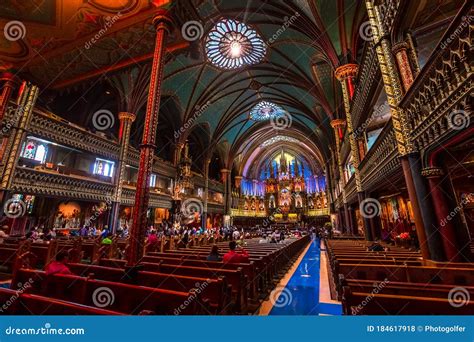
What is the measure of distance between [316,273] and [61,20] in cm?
1145

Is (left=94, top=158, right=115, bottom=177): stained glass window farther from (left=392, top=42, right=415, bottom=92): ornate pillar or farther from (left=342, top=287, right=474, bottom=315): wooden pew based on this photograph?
(left=392, top=42, right=415, bottom=92): ornate pillar

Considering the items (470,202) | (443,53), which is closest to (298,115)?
(470,202)

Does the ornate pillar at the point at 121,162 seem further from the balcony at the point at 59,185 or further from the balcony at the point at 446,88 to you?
the balcony at the point at 446,88

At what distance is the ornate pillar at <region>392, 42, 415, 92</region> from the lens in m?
4.71

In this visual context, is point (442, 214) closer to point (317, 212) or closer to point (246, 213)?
point (317, 212)

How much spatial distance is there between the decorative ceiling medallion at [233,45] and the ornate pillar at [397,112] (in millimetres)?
11730

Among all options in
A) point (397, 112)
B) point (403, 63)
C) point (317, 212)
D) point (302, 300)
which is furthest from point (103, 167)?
point (317, 212)

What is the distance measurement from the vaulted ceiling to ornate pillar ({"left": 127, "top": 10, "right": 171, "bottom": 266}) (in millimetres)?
959

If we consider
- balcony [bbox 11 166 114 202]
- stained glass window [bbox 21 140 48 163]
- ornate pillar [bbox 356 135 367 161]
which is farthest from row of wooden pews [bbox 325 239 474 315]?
stained glass window [bbox 21 140 48 163]

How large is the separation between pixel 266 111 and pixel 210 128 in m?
8.03

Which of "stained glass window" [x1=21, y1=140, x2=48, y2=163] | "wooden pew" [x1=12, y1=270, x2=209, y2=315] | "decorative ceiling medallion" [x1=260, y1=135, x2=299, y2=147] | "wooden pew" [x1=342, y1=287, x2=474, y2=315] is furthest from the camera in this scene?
"decorative ceiling medallion" [x1=260, y1=135, x2=299, y2=147]

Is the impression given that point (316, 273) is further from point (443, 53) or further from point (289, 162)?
point (289, 162)

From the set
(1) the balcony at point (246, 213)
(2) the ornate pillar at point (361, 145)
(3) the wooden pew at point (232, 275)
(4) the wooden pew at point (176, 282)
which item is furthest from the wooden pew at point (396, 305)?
(1) the balcony at point (246, 213)

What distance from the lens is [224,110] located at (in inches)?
940
